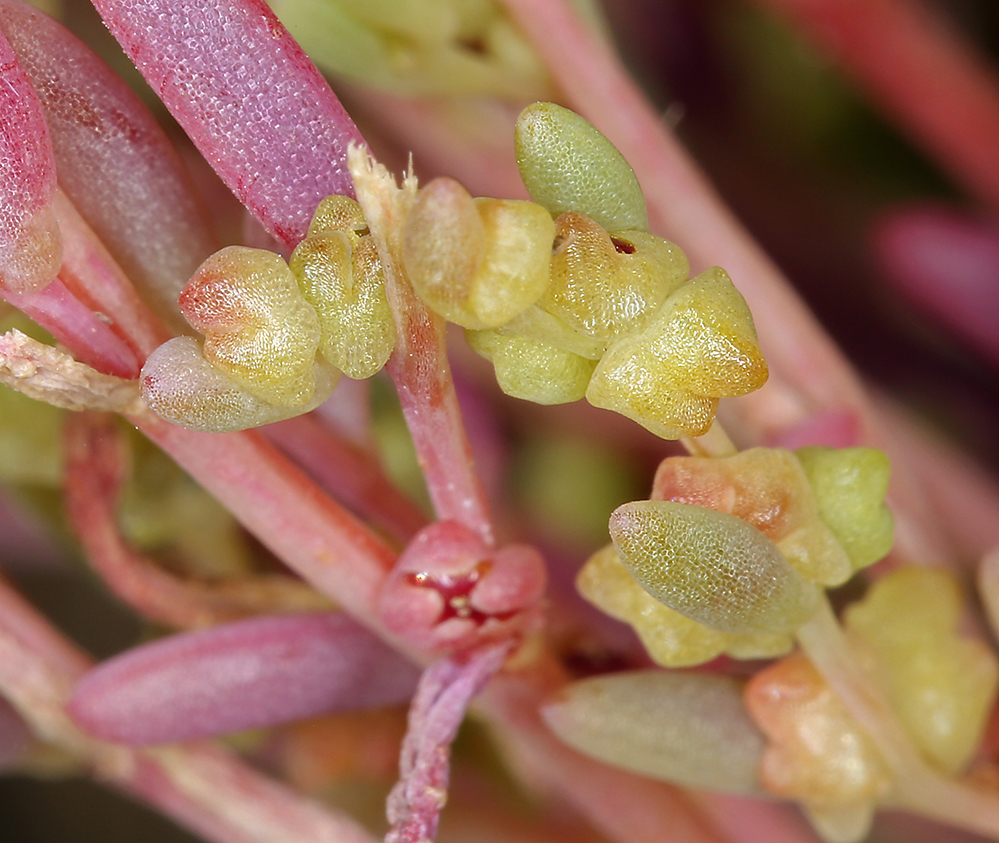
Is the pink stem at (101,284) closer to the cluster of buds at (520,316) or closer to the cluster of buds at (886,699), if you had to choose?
the cluster of buds at (520,316)

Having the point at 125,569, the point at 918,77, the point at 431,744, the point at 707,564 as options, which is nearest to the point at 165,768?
the point at 125,569

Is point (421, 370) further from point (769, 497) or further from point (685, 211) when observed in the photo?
point (685, 211)

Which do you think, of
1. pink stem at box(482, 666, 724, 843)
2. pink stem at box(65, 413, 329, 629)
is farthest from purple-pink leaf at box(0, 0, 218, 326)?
pink stem at box(482, 666, 724, 843)

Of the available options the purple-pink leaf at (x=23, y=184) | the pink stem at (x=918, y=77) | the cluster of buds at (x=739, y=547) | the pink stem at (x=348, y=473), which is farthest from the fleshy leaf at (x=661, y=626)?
the pink stem at (x=918, y=77)

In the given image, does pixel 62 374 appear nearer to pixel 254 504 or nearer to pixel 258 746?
pixel 254 504

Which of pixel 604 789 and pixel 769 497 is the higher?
pixel 769 497

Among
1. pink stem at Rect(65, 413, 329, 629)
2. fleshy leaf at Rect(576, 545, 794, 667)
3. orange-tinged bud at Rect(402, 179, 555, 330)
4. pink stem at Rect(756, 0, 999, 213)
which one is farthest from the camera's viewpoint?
pink stem at Rect(756, 0, 999, 213)

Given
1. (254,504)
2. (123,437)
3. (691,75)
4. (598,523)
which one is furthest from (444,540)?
(691,75)

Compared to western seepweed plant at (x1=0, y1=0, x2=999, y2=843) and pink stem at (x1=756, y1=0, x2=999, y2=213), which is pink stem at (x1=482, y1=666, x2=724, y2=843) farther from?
pink stem at (x1=756, y1=0, x2=999, y2=213)
